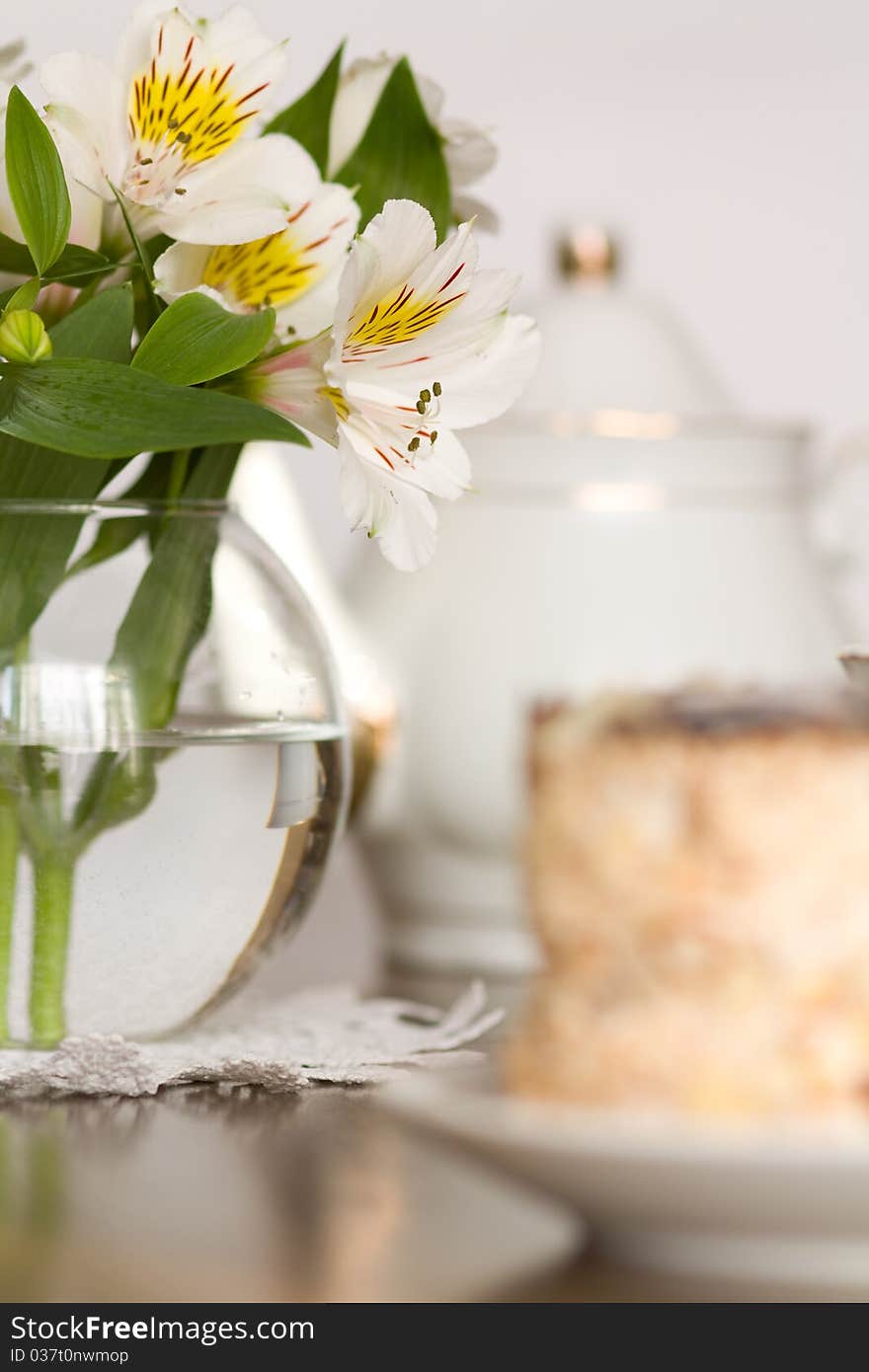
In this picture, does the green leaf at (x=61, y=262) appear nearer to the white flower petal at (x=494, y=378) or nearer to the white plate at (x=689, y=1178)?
the white flower petal at (x=494, y=378)

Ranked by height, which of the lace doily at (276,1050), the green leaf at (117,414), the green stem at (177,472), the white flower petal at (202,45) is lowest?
the lace doily at (276,1050)

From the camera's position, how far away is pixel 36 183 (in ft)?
1.56

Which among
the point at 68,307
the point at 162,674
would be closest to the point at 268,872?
the point at 162,674

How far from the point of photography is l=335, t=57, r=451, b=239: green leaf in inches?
22.6

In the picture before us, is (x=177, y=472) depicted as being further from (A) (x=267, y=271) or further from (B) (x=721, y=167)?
(B) (x=721, y=167)

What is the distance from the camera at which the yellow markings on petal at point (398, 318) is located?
0.49 m

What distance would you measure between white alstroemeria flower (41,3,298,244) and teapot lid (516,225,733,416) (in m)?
0.52

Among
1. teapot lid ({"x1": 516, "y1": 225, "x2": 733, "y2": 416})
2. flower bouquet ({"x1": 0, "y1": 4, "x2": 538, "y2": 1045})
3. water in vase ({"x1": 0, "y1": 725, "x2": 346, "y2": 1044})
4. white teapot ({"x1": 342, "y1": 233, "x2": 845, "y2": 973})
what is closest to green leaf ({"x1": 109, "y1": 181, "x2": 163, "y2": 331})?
flower bouquet ({"x1": 0, "y1": 4, "x2": 538, "y2": 1045})

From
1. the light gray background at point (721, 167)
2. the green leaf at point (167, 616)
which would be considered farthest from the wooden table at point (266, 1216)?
the light gray background at point (721, 167)

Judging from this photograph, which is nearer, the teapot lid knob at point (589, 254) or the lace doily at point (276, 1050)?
the lace doily at point (276, 1050)

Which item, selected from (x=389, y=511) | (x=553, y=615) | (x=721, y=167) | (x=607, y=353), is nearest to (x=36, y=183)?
(x=389, y=511)

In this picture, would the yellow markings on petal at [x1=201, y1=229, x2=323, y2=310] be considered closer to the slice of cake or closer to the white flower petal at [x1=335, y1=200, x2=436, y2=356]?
the white flower petal at [x1=335, y1=200, x2=436, y2=356]

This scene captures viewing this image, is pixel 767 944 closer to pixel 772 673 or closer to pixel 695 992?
pixel 695 992
